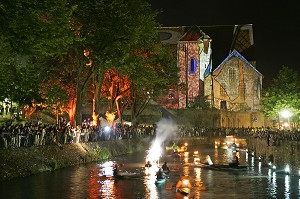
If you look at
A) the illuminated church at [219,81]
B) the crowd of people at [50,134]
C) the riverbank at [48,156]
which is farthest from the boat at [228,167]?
the illuminated church at [219,81]

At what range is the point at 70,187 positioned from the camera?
87.2 ft

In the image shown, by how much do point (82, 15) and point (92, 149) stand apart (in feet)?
42.9

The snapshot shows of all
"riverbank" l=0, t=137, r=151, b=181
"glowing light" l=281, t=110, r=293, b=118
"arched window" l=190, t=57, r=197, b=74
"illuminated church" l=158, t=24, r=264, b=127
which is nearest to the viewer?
"riverbank" l=0, t=137, r=151, b=181

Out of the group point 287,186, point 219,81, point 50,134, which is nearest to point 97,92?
point 50,134

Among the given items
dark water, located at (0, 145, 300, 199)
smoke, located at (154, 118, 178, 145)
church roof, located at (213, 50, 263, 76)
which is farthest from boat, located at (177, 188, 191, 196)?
church roof, located at (213, 50, 263, 76)

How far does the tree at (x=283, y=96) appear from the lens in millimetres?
81950

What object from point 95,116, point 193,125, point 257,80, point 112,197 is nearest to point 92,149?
point 95,116

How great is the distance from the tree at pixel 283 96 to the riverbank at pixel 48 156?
4435 centimetres

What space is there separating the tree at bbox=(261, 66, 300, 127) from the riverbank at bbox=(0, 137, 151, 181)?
145ft

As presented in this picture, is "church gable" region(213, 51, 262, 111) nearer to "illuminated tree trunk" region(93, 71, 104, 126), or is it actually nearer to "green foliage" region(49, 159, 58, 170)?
"illuminated tree trunk" region(93, 71, 104, 126)

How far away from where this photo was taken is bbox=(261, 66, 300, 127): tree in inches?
3226

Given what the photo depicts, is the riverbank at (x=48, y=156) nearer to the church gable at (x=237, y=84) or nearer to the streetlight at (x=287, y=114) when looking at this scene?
the streetlight at (x=287, y=114)

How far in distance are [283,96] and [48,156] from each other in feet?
202

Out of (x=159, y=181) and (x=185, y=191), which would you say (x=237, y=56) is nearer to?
(x=159, y=181)
